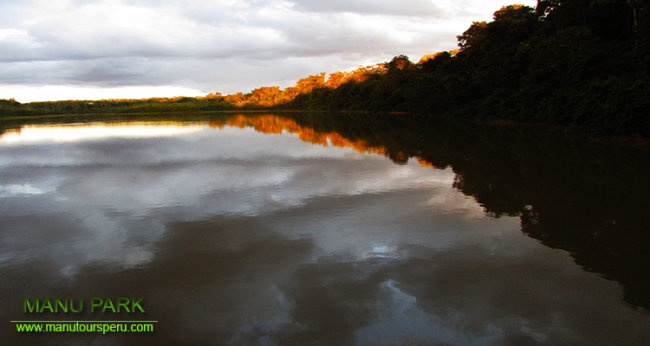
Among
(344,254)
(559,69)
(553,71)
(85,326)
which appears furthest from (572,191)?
(553,71)

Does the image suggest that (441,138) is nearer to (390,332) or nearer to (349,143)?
(349,143)

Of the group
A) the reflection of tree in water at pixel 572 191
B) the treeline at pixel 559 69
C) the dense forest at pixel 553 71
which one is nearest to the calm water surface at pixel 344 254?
the reflection of tree in water at pixel 572 191

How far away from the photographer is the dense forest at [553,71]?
13719 mm

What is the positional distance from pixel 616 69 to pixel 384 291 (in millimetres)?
17395

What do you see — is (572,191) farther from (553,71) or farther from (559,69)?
(553,71)

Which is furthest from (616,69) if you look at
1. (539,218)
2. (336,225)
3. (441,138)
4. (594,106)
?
(336,225)

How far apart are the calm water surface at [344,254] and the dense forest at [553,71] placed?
559 centimetres

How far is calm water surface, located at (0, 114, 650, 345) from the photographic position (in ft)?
11.2

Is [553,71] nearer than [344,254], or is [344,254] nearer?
[344,254]

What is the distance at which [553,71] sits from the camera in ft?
62.2

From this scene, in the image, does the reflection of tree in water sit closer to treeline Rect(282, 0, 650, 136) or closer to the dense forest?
treeline Rect(282, 0, 650, 136)

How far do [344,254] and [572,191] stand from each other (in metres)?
5.55

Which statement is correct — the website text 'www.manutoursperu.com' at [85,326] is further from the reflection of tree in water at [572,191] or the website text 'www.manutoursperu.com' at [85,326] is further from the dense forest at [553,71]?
the dense forest at [553,71]

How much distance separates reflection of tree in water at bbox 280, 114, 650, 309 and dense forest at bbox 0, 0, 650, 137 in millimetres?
1942
